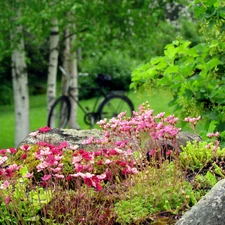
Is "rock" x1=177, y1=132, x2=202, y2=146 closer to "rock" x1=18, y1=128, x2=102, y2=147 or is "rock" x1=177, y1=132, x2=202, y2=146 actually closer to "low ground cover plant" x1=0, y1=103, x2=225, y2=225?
"low ground cover plant" x1=0, y1=103, x2=225, y2=225

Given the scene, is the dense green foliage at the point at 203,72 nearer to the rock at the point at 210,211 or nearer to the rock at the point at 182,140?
the rock at the point at 182,140

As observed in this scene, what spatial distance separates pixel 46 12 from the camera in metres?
13.2

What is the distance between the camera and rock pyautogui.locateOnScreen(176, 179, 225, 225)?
3395 mm

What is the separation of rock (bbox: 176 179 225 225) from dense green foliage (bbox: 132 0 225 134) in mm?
2246

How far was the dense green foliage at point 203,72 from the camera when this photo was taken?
228 inches

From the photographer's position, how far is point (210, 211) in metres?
3.41

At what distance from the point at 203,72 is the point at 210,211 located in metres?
2.64

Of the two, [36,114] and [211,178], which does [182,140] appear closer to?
[211,178]

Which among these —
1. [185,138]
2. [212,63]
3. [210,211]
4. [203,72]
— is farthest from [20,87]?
[210,211]

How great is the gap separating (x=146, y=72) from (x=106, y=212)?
8.01 feet

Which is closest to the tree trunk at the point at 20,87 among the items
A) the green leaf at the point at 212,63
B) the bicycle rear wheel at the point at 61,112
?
the bicycle rear wheel at the point at 61,112

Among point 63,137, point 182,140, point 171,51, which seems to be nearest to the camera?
point 182,140

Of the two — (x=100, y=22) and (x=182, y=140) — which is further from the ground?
(x=100, y=22)

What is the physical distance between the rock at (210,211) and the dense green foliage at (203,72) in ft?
7.37
